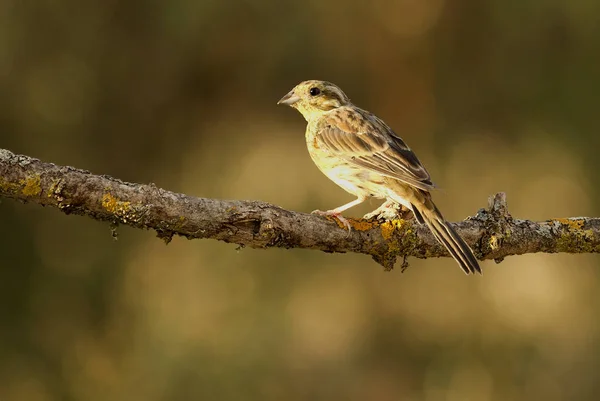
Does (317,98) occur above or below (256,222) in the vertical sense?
above

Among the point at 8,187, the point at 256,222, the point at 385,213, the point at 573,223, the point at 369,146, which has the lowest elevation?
the point at 8,187

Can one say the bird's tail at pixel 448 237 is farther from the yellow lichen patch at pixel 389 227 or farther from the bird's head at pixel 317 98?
the bird's head at pixel 317 98

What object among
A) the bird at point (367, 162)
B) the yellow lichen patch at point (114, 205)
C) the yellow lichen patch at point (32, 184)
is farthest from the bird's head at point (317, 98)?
the yellow lichen patch at point (32, 184)

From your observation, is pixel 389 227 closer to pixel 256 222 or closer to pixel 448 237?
pixel 448 237

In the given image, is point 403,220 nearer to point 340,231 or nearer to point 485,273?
point 340,231

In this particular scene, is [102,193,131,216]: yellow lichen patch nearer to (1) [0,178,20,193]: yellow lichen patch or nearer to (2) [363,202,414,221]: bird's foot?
(1) [0,178,20,193]: yellow lichen patch

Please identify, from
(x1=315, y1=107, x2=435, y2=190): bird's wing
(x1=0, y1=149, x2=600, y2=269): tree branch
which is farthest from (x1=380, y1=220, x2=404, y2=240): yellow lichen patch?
(x1=315, y1=107, x2=435, y2=190): bird's wing

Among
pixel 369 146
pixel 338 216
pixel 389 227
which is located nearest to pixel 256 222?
pixel 338 216

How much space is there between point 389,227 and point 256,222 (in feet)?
2.27

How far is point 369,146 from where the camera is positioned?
160 inches

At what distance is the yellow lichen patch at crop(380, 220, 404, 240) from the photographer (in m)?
3.56

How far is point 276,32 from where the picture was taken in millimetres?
A: 8211

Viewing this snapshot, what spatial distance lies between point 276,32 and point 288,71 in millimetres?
391

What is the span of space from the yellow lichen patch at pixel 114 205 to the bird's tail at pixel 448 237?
1288mm
